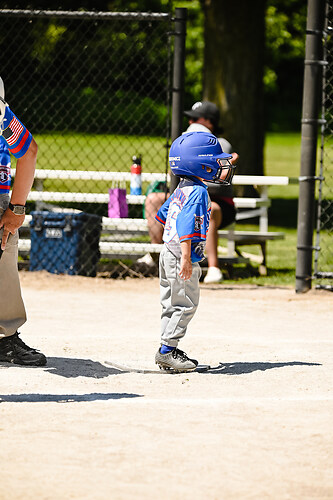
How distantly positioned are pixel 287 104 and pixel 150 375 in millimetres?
43953

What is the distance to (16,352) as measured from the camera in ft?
18.6

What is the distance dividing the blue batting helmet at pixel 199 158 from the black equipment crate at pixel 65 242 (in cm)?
387

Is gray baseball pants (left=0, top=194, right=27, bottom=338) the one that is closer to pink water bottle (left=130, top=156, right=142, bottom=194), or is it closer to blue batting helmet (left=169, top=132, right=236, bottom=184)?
blue batting helmet (left=169, top=132, right=236, bottom=184)

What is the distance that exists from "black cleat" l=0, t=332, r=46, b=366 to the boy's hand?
0.99 metres

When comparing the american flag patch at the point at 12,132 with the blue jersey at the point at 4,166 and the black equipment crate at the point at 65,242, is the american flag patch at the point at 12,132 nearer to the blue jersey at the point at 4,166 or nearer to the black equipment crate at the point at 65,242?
the blue jersey at the point at 4,166

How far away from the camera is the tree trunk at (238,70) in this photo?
13.8 metres

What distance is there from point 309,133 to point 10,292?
12.7 ft

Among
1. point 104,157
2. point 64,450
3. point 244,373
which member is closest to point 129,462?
point 64,450

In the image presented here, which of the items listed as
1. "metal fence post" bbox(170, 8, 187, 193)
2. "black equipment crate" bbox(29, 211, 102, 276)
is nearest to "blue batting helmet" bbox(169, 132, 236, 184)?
"metal fence post" bbox(170, 8, 187, 193)

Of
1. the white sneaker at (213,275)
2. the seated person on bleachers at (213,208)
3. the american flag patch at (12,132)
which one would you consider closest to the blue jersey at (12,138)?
the american flag patch at (12,132)

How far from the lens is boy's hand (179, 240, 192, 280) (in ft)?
17.6

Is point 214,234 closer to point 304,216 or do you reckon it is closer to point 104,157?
point 304,216

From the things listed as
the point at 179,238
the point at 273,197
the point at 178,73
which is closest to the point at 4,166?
the point at 179,238

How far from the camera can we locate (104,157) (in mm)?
27047
